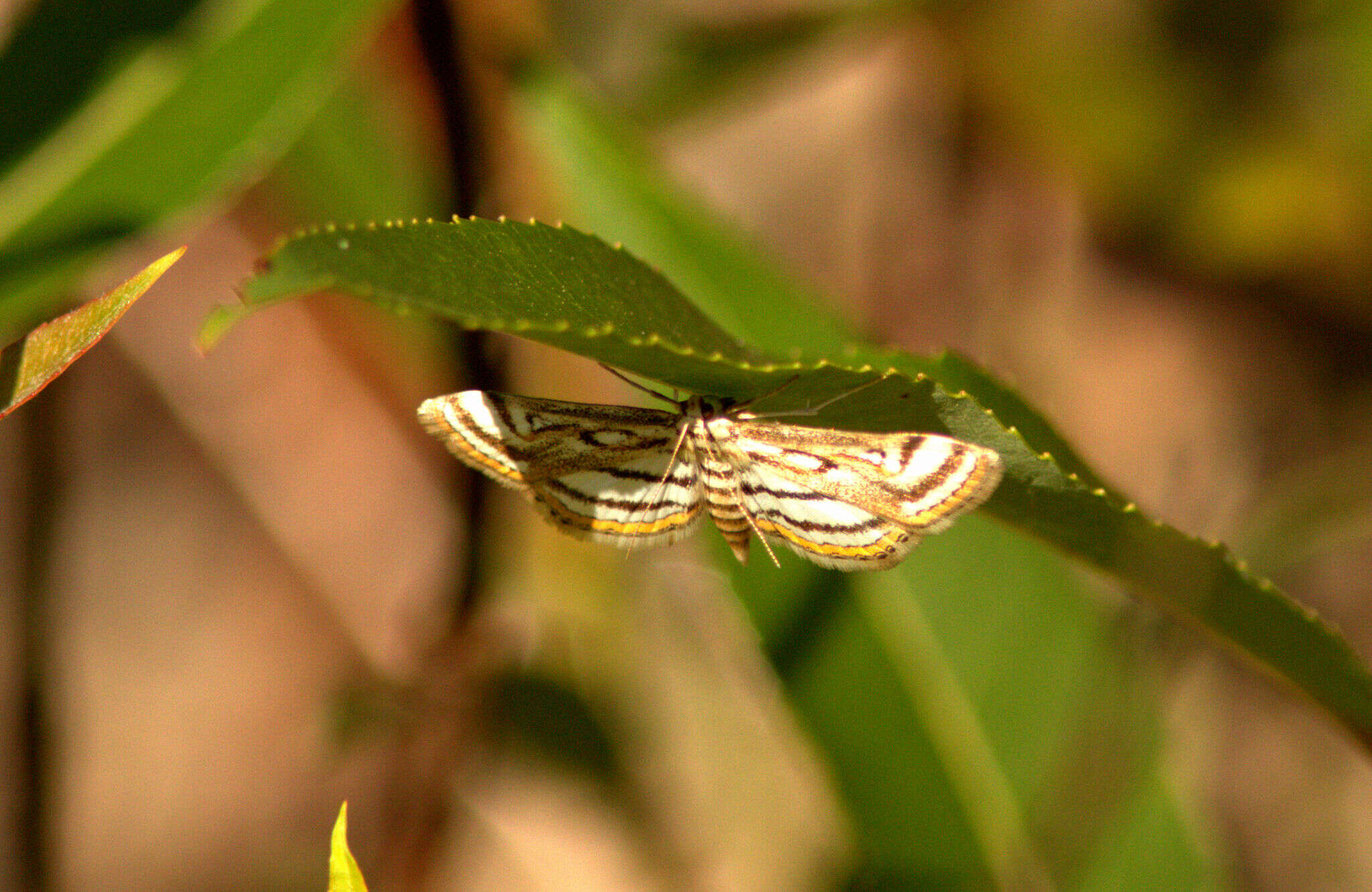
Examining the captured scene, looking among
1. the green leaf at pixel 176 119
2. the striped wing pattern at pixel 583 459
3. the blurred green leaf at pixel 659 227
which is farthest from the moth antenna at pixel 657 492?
the green leaf at pixel 176 119

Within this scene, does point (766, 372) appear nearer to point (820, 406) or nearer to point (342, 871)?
point (820, 406)

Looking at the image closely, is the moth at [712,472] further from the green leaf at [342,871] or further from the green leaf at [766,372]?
the green leaf at [342,871]

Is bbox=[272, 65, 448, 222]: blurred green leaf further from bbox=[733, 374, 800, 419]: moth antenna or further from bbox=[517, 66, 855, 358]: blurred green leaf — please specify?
bbox=[733, 374, 800, 419]: moth antenna

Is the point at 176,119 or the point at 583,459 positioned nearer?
the point at 583,459

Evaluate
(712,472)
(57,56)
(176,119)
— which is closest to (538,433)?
(712,472)

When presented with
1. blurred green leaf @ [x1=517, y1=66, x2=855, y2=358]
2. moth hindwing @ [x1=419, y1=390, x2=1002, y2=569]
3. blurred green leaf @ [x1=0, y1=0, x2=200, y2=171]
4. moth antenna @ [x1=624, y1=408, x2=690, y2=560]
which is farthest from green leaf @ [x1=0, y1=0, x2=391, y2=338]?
moth antenna @ [x1=624, y1=408, x2=690, y2=560]

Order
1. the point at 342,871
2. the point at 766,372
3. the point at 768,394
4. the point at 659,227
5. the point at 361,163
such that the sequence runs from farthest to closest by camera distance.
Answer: the point at 361,163 → the point at 659,227 → the point at 768,394 → the point at 766,372 → the point at 342,871
